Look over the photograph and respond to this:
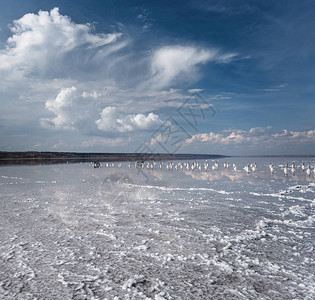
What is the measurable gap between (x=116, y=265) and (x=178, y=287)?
1.72m

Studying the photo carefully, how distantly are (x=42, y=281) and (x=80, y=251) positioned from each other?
5.32 feet

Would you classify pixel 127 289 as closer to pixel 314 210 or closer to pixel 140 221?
pixel 140 221

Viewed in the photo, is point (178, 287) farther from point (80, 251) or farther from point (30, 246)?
point (30, 246)

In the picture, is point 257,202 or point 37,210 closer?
point 37,210

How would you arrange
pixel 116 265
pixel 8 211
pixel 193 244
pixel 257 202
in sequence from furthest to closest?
pixel 257 202
pixel 8 211
pixel 193 244
pixel 116 265

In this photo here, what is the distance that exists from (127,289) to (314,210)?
10958 millimetres

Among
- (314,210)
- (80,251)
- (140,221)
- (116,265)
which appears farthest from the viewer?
(314,210)

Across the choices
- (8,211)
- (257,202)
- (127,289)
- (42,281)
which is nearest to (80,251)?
(42,281)

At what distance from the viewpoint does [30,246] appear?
7312mm

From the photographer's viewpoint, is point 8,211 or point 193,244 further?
point 8,211

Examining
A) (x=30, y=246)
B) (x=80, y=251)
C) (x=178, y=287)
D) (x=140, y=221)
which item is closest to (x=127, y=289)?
(x=178, y=287)

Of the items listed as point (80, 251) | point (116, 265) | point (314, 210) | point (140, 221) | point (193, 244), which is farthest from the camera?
point (314, 210)

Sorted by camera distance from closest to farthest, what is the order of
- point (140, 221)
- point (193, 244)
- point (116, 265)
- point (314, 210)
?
1. point (116, 265)
2. point (193, 244)
3. point (140, 221)
4. point (314, 210)

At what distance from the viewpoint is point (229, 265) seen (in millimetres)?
6195
